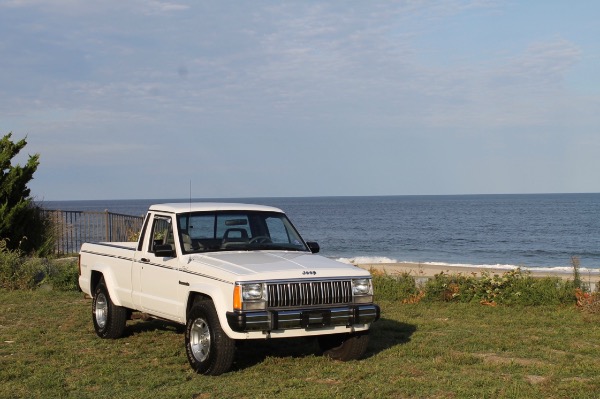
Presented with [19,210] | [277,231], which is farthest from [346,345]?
[19,210]

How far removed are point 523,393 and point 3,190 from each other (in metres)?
17.5

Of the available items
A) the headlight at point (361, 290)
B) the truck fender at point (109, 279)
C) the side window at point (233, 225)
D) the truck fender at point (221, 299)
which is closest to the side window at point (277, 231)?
the side window at point (233, 225)

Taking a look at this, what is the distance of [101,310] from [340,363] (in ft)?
13.1

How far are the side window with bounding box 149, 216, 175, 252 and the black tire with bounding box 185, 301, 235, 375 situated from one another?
51.5 inches

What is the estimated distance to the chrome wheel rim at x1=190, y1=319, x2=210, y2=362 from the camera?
29.1 feet

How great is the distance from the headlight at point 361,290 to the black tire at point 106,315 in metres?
3.72

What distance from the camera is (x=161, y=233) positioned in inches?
409

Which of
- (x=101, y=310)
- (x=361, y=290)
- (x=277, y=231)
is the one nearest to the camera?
(x=361, y=290)

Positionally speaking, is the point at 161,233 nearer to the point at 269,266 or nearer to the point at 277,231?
the point at 277,231

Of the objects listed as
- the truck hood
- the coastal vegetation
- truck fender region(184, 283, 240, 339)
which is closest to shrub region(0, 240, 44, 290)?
the coastal vegetation

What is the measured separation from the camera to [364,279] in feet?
30.1

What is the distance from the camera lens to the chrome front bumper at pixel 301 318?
832 centimetres

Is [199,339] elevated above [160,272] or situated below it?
below

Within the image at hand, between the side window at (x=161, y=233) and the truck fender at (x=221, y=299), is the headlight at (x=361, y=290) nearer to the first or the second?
the truck fender at (x=221, y=299)
